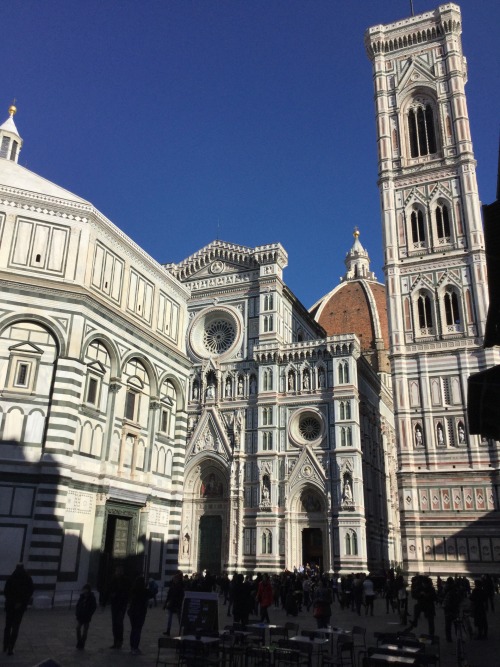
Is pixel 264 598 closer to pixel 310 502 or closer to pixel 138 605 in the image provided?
pixel 138 605

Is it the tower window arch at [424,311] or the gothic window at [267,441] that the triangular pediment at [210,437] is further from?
the tower window arch at [424,311]

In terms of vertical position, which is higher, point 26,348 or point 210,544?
point 26,348

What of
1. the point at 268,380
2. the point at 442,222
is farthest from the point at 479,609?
the point at 442,222

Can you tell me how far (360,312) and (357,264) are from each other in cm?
1582

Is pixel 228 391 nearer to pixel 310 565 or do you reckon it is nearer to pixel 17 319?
pixel 310 565

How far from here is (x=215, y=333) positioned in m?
45.1

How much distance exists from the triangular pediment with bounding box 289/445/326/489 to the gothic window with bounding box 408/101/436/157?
75.2ft

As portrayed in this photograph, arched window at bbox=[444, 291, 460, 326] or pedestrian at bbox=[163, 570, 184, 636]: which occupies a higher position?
arched window at bbox=[444, 291, 460, 326]

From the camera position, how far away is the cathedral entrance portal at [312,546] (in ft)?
121

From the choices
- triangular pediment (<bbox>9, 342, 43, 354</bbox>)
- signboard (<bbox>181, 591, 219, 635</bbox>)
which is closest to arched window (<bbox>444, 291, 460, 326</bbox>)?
triangular pediment (<bbox>9, 342, 43, 354</bbox>)

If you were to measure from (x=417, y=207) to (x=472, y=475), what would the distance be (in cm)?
1853

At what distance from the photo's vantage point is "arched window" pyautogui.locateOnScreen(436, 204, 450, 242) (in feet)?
133

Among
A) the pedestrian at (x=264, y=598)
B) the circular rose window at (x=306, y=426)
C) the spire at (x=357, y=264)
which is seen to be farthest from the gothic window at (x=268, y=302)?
the spire at (x=357, y=264)

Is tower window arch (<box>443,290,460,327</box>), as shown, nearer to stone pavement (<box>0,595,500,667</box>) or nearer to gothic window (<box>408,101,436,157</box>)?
gothic window (<box>408,101,436,157</box>)
